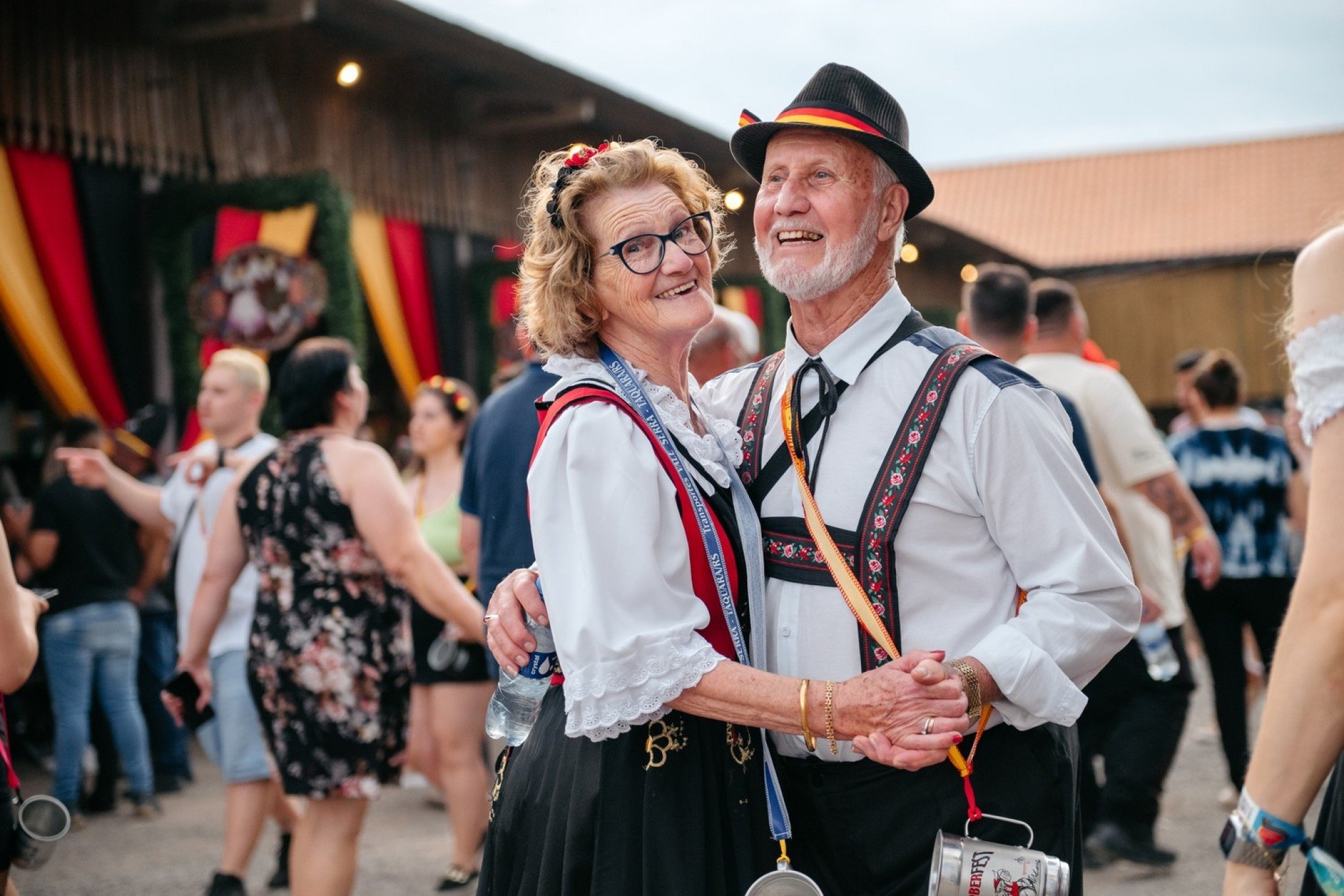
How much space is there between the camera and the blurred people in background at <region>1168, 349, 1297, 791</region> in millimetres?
5797

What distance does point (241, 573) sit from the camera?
14.4ft

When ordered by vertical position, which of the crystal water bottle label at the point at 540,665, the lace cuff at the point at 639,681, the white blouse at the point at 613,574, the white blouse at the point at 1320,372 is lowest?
the crystal water bottle label at the point at 540,665

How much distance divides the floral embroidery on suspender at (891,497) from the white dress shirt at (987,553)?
0.02 metres

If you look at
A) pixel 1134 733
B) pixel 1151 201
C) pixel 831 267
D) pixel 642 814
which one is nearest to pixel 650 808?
pixel 642 814

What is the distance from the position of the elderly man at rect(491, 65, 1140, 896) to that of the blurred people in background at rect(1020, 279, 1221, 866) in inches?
108

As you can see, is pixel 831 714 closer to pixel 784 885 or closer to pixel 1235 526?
pixel 784 885

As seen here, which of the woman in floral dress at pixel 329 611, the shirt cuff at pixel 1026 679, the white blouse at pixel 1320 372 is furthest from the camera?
the woman in floral dress at pixel 329 611

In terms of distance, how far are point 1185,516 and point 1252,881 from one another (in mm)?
3744

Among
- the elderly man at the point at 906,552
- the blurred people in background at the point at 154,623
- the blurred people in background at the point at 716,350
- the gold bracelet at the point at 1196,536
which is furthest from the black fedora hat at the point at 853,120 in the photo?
the blurred people in background at the point at 154,623

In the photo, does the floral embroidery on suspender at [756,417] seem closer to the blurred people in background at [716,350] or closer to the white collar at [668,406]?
the white collar at [668,406]

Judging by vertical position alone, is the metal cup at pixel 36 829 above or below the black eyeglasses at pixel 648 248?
below

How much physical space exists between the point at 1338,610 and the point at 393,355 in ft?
26.9

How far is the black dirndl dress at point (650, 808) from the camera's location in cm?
206

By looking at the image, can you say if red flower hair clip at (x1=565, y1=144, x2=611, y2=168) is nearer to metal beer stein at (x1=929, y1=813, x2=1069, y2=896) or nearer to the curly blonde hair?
the curly blonde hair
